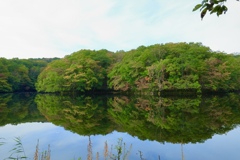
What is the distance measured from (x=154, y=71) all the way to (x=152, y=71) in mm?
438

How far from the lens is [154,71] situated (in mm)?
38906

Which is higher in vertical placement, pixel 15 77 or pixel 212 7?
pixel 15 77

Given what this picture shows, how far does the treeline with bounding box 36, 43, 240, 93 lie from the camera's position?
127ft

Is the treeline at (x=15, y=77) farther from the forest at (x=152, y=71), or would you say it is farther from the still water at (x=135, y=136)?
the still water at (x=135, y=136)

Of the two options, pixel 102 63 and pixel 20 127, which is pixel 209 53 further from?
pixel 20 127

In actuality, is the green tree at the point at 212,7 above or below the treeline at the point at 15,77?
below

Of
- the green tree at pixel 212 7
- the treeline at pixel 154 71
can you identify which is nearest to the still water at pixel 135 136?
the green tree at pixel 212 7

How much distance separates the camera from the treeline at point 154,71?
38.7 meters

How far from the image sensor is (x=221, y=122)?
14336mm

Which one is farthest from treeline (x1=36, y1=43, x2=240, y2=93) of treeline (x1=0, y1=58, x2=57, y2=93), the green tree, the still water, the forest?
the green tree

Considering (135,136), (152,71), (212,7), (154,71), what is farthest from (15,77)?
(212,7)

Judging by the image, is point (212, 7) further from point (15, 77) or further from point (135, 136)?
point (15, 77)

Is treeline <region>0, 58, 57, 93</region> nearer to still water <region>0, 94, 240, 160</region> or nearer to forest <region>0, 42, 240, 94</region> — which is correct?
forest <region>0, 42, 240, 94</region>

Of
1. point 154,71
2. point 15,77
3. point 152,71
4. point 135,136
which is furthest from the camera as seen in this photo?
point 15,77
